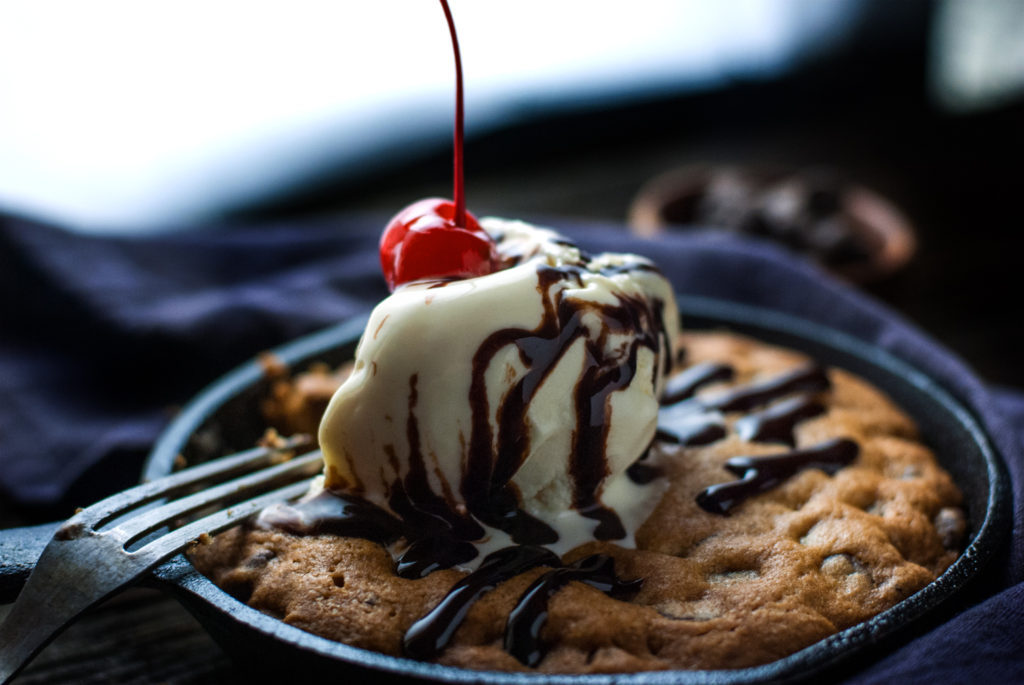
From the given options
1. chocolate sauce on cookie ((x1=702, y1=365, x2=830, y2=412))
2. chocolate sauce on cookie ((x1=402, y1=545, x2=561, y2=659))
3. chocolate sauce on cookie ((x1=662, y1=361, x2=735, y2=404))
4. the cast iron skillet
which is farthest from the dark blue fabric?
chocolate sauce on cookie ((x1=402, y1=545, x2=561, y2=659))

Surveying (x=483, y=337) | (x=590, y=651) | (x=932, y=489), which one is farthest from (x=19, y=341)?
(x=932, y=489)

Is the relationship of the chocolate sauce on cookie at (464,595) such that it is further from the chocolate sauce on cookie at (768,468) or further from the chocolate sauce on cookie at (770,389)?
the chocolate sauce on cookie at (770,389)

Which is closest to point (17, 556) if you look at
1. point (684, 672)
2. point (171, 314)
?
point (684, 672)

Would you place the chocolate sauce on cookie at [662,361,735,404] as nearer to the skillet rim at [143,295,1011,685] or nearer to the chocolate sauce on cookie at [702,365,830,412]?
the chocolate sauce on cookie at [702,365,830,412]

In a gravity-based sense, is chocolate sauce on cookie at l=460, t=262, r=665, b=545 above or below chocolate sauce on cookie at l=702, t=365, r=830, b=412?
above

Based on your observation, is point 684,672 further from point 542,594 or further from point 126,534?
point 126,534

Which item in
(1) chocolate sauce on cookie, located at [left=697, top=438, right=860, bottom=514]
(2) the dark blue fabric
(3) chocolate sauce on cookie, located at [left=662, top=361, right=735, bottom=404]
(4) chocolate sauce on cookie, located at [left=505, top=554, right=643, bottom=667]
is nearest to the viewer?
(4) chocolate sauce on cookie, located at [left=505, top=554, right=643, bottom=667]

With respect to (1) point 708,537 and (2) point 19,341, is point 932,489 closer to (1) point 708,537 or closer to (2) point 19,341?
(1) point 708,537

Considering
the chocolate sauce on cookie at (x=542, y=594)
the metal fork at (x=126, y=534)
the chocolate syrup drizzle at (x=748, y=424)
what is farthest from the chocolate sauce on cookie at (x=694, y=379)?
the metal fork at (x=126, y=534)
